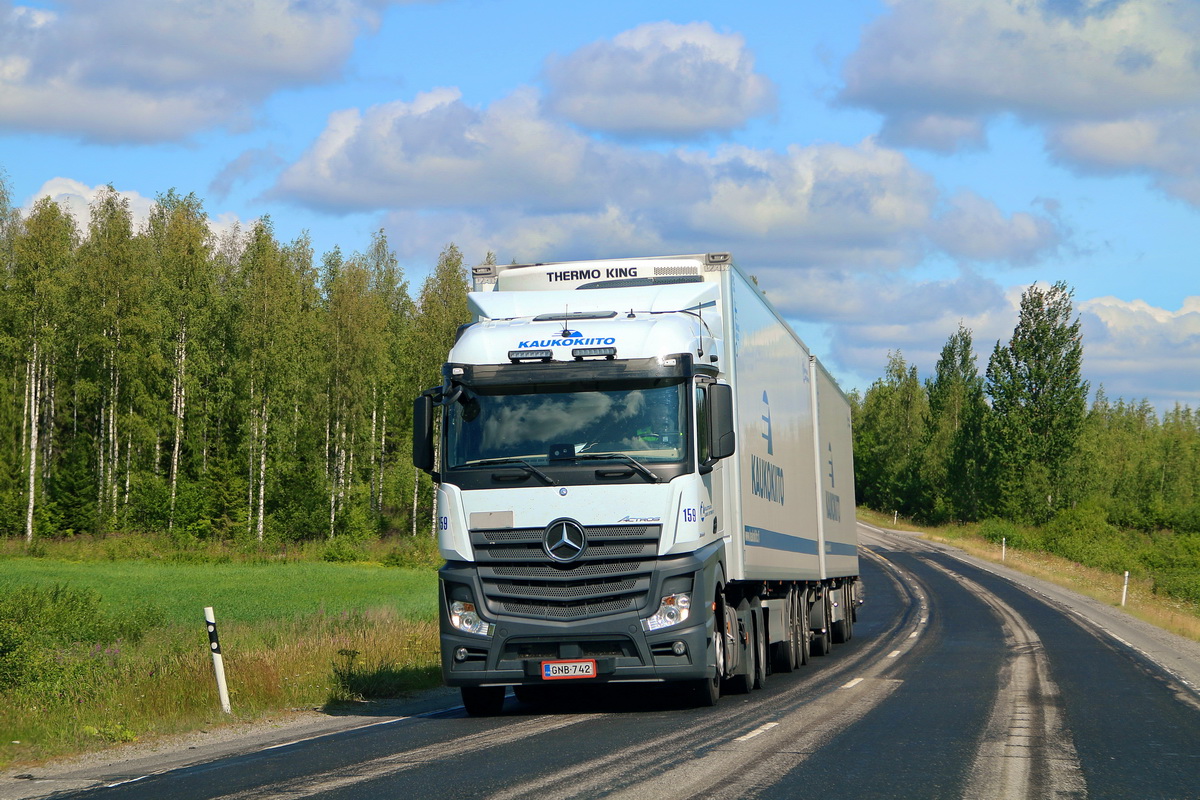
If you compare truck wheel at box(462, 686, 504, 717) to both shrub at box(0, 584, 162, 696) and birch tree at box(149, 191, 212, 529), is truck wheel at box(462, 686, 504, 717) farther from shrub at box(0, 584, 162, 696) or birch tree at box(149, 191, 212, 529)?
birch tree at box(149, 191, 212, 529)

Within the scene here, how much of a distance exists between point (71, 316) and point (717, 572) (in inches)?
1862

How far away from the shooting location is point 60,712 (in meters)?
11.8

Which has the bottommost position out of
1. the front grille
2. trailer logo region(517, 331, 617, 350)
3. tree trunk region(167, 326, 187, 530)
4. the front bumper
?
the front bumper

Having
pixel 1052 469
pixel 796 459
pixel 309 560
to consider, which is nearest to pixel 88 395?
pixel 309 560

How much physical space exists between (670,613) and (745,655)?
2899 millimetres

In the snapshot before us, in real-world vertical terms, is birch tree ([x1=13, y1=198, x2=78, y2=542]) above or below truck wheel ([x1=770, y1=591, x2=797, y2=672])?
above

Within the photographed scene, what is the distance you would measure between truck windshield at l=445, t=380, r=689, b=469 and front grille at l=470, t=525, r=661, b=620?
0.70 metres

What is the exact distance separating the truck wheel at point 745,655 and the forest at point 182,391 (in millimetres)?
41848

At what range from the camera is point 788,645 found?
677 inches

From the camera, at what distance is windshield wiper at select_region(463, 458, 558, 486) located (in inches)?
433

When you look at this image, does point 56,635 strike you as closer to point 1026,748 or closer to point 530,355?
point 530,355

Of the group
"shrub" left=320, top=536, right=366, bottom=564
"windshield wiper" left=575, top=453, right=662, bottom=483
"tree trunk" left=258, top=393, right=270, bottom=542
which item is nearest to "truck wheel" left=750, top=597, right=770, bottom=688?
"windshield wiper" left=575, top=453, right=662, bottom=483

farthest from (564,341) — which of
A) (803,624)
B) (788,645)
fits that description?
(803,624)

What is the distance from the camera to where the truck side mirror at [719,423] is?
37.0ft
